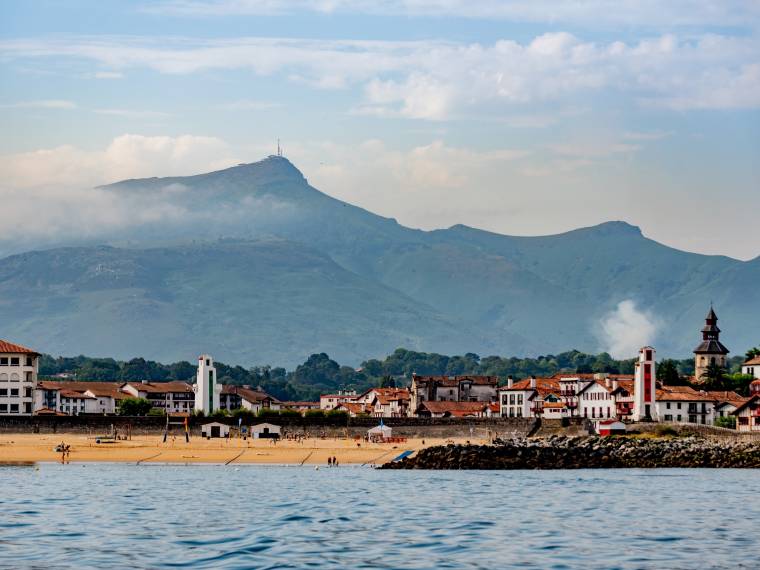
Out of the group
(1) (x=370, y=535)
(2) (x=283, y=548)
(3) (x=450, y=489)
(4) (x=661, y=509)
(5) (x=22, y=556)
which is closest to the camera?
(5) (x=22, y=556)

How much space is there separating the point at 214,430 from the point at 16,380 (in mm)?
23016

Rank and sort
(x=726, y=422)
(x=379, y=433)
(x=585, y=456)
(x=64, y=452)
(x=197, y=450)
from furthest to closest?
1. (x=726, y=422)
2. (x=379, y=433)
3. (x=197, y=450)
4. (x=64, y=452)
5. (x=585, y=456)

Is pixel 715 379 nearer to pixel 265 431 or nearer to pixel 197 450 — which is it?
pixel 265 431

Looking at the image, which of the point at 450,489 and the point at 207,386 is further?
the point at 207,386

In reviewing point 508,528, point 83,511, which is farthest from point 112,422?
point 508,528

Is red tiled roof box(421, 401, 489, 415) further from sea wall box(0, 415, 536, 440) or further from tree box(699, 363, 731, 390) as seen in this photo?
sea wall box(0, 415, 536, 440)

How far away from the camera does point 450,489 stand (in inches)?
3250

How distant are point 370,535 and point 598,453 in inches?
2188

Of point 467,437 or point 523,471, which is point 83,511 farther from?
point 467,437

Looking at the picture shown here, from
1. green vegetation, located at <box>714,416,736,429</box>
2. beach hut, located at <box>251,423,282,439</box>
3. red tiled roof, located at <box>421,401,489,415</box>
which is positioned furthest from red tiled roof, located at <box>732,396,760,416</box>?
beach hut, located at <box>251,423,282,439</box>

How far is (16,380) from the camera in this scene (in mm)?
152000

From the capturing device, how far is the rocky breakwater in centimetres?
10494

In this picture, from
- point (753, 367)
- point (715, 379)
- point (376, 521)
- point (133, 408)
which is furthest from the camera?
point (133, 408)

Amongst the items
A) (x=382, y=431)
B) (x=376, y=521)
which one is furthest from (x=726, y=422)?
(x=376, y=521)
